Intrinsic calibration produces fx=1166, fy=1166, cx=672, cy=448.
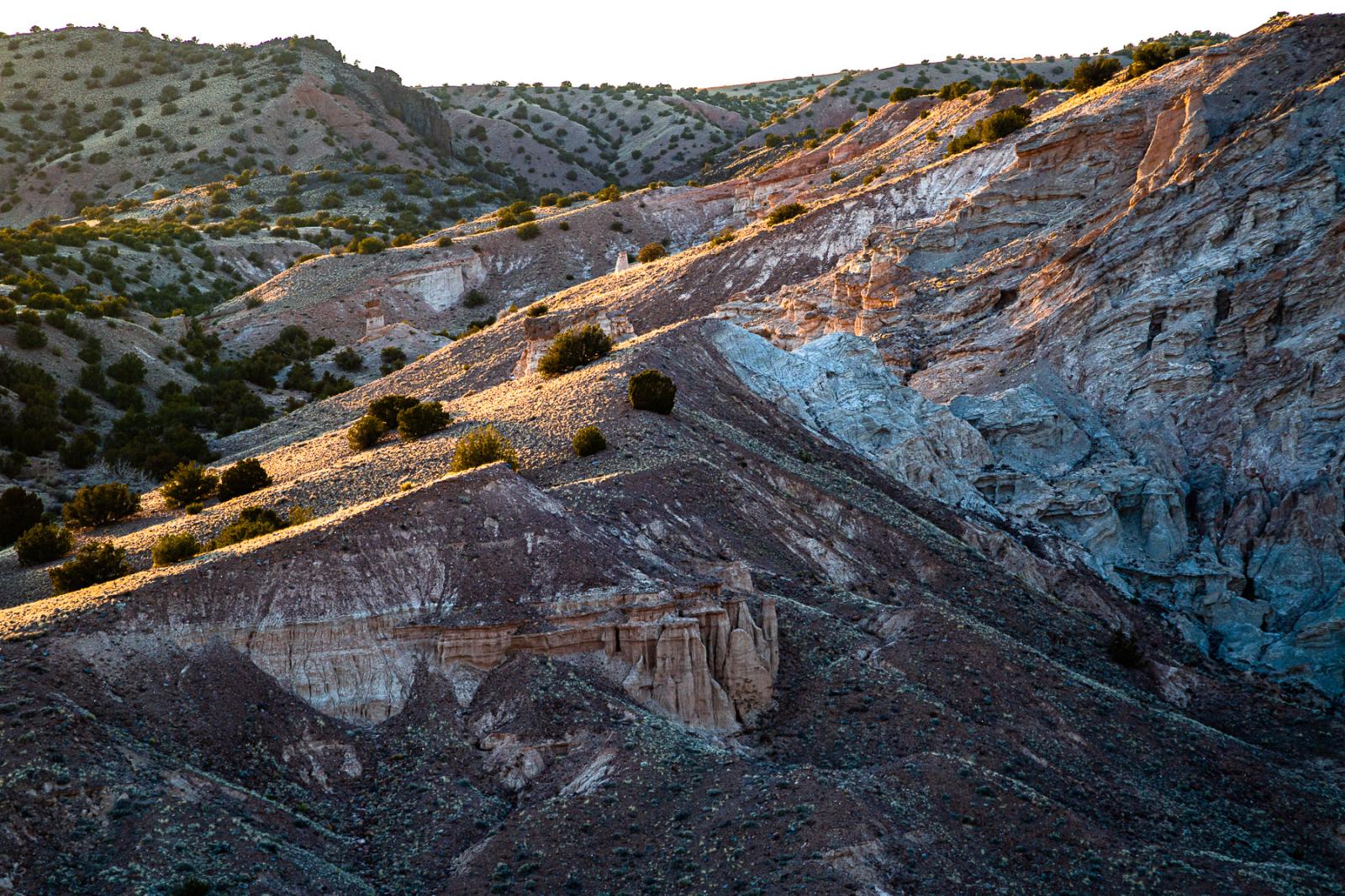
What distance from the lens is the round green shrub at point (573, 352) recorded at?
35.6 m

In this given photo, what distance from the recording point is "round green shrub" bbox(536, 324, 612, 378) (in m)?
35.6

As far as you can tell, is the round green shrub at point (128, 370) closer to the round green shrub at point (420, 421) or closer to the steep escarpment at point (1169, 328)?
the round green shrub at point (420, 421)

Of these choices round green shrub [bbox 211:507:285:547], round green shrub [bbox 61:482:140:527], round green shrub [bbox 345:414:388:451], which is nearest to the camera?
round green shrub [bbox 211:507:285:547]

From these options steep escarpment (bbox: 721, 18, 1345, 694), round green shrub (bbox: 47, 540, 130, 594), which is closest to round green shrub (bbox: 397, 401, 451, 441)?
round green shrub (bbox: 47, 540, 130, 594)

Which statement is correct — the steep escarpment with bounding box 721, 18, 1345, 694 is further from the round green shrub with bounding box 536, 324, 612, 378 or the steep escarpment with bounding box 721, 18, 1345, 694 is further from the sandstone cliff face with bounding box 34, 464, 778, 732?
the sandstone cliff face with bounding box 34, 464, 778, 732

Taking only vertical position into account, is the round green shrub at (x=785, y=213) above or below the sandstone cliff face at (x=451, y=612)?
above

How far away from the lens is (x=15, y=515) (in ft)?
95.6

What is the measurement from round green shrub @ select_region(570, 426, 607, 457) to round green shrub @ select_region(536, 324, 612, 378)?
8.18 metres

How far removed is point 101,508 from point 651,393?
13657 mm

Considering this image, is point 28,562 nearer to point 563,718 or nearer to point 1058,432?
point 563,718

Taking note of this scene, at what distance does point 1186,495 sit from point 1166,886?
1895cm

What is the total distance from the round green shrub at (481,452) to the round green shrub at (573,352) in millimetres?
8548

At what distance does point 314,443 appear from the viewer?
3394 centimetres

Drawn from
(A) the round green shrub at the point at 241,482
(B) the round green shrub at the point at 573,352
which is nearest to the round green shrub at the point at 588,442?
(A) the round green shrub at the point at 241,482
